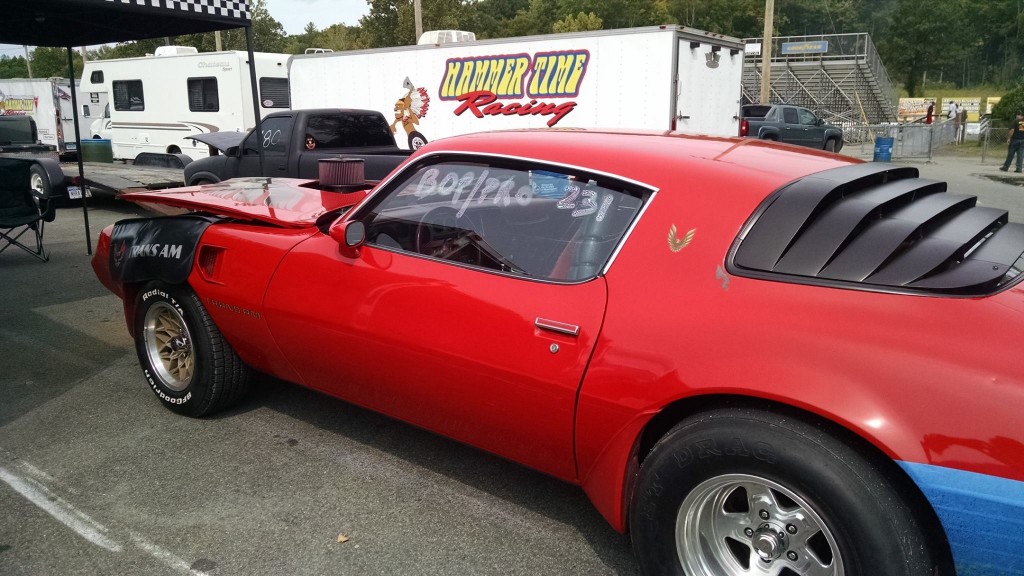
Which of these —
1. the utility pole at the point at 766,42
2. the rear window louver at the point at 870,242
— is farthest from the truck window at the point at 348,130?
the utility pole at the point at 766,42

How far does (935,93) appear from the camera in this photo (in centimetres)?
5906

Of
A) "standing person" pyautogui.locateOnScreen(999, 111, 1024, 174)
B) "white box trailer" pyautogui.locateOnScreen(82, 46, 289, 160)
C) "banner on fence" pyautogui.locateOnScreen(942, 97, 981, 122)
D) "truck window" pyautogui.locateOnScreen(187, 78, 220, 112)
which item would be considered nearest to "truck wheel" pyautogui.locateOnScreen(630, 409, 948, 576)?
"white box trailer" pyautogui.locateOnScreen(82, 46, 289, 160)

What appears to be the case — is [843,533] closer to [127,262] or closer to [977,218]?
[977,218]

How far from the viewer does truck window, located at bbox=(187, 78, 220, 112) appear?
16.2m

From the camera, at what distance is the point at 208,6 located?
6695 mm

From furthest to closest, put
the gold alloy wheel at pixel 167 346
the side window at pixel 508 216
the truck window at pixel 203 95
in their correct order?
the truck window at pixel 203 95 → the gold alloy wheel at pixel 167 346 → the side window at pixel 508 216

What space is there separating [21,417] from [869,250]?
4.23m

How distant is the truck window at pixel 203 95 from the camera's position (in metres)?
16.2

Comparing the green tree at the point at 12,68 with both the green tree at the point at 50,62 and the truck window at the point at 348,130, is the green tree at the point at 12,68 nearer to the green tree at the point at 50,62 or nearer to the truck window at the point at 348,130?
the green tree at the point at 50,62

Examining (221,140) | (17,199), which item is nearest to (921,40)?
(221,140)

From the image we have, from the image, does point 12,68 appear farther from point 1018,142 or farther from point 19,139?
point 1018,142

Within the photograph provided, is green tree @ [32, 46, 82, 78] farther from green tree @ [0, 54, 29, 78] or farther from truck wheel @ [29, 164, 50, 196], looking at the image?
truck wheel @ [29, 164, 50, 196]

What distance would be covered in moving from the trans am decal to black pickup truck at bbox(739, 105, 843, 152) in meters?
22.1

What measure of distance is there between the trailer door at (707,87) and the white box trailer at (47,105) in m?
17.3
